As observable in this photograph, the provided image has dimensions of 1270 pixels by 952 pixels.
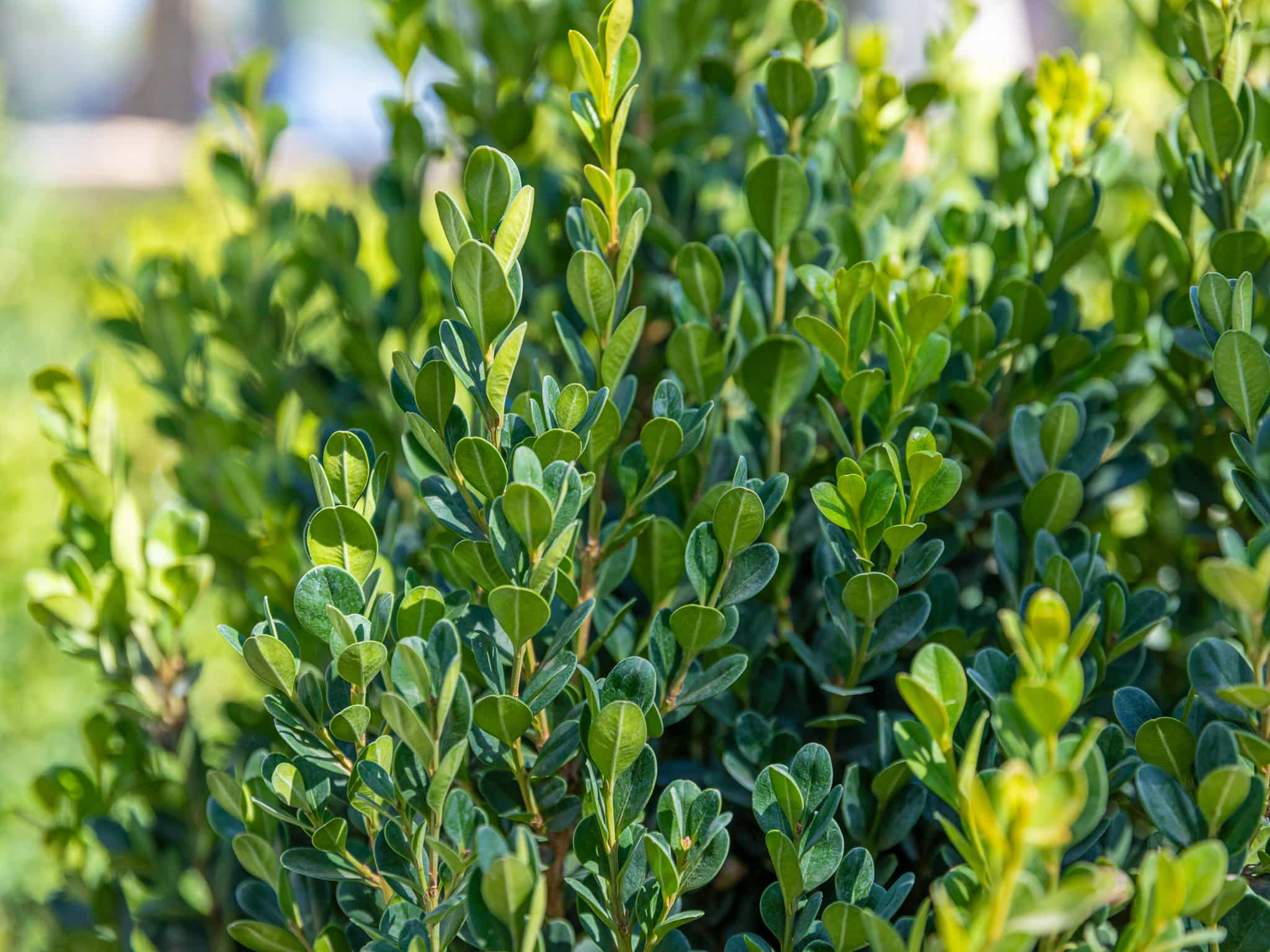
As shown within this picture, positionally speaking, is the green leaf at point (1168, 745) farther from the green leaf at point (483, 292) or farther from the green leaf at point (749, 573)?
the green leaf at point (483, 292)

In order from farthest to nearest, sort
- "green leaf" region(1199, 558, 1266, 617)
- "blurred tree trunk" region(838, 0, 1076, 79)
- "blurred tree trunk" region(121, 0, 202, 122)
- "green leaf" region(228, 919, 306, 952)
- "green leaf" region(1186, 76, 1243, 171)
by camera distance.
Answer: "blurred tree trunk" region(121, 0, 202, 122)
"blurred tree trunk" region(838, 0, 1076, 79)
"green leaf" region(1186, 76, 1243, 171)
"green leaf" region(228, 919, 306, 952)
"green leaf" region(1199, 558, 1266, 617)

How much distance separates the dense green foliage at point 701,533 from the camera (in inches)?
23.8

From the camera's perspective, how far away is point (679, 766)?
817 millimetres

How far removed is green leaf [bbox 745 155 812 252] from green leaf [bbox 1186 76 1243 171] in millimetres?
290

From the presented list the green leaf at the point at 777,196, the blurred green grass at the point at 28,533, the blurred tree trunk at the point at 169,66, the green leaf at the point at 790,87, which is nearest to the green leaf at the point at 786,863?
the green leaf at the point at 777,196

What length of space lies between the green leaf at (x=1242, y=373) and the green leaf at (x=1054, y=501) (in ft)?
0.44

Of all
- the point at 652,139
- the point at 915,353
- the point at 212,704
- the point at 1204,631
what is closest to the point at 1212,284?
the point at 915,353

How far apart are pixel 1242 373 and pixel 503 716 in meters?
0.48

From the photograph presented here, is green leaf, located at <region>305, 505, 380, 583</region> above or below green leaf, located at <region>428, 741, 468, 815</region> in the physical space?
above

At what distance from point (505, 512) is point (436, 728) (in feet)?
0.40

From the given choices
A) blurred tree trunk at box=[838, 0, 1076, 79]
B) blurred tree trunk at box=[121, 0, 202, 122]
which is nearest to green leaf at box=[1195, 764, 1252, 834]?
blurred tree trunk at box=[838, 0, 1076, 79]

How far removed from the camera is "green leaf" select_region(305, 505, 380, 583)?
2.12ft

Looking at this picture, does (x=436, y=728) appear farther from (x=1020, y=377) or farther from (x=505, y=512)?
(x=1020, y=377)

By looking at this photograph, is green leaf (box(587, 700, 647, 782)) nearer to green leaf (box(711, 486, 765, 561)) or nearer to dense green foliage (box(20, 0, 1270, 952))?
dense green foliage (box(20, 0, 1270, 952))
